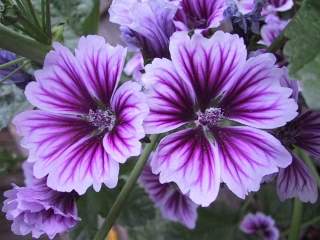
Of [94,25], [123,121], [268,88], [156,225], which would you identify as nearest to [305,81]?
[268,88]

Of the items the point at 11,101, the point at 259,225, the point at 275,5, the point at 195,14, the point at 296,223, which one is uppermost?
the point at 195,14

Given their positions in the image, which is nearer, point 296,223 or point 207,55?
point 207,55

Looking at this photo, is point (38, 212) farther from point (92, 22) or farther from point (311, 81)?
point (92, 22)

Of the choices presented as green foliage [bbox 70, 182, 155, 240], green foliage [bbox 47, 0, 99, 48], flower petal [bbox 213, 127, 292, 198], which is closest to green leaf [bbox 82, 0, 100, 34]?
green foliage [bbox 47, 0, 99, 48]

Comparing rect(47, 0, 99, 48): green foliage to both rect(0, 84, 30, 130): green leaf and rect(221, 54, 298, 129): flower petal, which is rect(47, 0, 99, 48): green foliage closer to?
rect(0, 84, 30, 130): green leaf

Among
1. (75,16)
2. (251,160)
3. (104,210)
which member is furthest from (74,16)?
(251,160)

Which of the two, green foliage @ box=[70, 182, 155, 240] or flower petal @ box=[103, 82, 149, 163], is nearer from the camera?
flower petal @ box=[103, 82, 149, 163]

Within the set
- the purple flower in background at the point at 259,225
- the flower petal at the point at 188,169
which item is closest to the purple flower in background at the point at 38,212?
the flower petal at the point at 188,169
